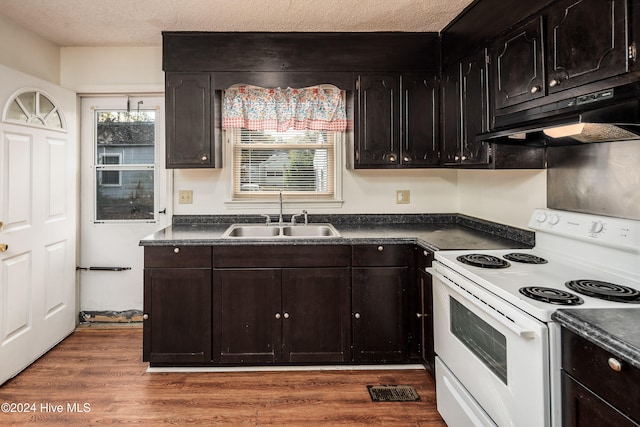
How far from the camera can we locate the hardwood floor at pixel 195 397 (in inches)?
79.1

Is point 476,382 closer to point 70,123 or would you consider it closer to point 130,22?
point 130,22

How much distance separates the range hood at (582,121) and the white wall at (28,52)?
9.98 ft

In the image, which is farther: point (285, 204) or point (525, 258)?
point (285, 204)

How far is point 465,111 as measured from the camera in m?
2.45

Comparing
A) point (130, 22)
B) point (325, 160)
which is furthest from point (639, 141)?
point (130, 22)

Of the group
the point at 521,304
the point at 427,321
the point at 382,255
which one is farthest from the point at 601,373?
the point at 382,255

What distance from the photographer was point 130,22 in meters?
2.66

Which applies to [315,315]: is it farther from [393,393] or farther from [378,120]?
[378,120]

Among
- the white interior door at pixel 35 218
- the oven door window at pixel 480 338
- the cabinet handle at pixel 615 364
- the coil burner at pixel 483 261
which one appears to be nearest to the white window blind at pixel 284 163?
the white interior door at pixel 35 218

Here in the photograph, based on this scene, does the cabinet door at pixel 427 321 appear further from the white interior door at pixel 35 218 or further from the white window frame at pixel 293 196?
the white interior door at pixel 35 218

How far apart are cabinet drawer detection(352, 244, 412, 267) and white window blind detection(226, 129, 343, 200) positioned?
2.71 ft

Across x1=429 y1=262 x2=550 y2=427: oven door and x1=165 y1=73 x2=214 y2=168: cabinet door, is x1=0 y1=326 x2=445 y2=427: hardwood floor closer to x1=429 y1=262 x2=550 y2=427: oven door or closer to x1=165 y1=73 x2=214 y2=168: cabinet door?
x1=429 y1=262 x2=550 y2=427: oven door

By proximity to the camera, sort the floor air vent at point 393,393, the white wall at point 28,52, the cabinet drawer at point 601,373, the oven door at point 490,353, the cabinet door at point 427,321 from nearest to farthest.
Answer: the cabinet drawer at point 601,373
the oven door at point 490,353
the floor air vent at point 393,393
the cabinet door at point 427,321
the white wall at point 28,52

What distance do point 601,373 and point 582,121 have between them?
2.68 ft
